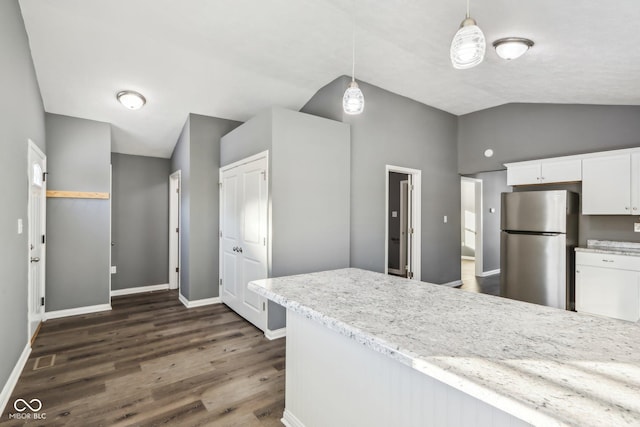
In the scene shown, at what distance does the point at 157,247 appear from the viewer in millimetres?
5363

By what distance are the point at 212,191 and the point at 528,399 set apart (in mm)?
4376

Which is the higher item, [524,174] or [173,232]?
[524,174]

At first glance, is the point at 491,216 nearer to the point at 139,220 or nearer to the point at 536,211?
the point at 536,211

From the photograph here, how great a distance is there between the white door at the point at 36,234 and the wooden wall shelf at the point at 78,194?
0.10 m

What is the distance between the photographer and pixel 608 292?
355 cm

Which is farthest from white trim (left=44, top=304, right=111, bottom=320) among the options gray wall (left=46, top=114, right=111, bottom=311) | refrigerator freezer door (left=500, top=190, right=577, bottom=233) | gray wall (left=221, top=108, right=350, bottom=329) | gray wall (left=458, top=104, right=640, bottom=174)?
gray wall (left=458, top=104, right=640, bottom=174)

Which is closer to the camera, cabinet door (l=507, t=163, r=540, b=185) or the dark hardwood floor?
cabinet door (l=507, t=163, r=540, b=185)

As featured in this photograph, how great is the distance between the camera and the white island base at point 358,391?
1082 millimetres

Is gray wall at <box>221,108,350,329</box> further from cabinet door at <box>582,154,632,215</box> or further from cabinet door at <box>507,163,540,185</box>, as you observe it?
cabinet door at <box>582,154,632,215</box>

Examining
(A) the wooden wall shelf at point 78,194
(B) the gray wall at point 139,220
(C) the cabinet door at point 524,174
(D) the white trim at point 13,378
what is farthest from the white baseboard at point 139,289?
(C) the cabinet door at point 524,174

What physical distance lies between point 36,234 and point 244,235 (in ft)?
7.16

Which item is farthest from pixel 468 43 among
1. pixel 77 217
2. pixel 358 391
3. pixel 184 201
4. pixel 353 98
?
pixel 77 217

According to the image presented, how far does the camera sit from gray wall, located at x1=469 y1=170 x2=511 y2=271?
661cm

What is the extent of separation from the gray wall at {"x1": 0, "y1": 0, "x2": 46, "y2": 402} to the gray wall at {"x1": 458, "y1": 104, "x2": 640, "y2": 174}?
5.60 m
